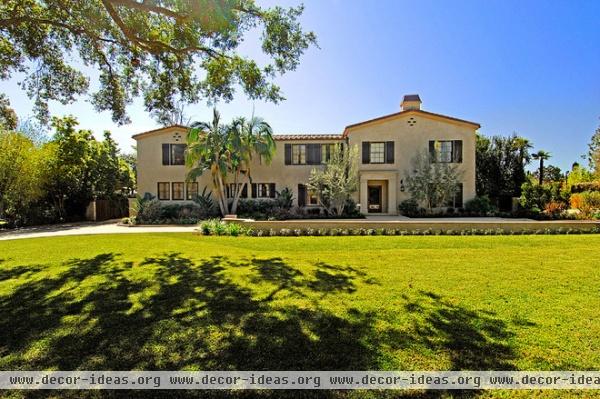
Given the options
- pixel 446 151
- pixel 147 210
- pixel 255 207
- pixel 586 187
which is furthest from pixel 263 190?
pixel 586 187

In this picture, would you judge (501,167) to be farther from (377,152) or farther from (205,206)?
(205,206)

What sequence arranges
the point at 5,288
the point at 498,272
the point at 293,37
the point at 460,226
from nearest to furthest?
the point at 5,288 → the point at 498,272 → the point at 293,37 → the point at 460,226

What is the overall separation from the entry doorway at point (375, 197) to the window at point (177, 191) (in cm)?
1536

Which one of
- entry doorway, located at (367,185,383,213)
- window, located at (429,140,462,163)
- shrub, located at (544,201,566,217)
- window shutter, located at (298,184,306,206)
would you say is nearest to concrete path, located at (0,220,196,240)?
window shutter, located at (298,184,306,206)

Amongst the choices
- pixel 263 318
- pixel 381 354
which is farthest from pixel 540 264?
pixel 263 318

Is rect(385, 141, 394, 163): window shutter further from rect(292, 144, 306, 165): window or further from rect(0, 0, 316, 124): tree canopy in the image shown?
rect(0, 0, 316, 124): tree canopy

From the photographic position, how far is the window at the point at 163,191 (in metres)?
26.4

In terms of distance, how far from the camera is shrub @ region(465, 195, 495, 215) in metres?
23.3

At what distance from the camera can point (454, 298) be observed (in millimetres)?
5363

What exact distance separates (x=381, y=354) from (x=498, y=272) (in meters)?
4.91

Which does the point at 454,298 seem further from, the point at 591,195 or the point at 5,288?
the point at 591,195

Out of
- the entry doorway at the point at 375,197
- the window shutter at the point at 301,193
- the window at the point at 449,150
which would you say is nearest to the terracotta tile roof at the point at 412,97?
the window at the point at 449,150

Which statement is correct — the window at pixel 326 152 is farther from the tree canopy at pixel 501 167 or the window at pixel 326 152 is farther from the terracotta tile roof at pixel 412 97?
the tree canopy at pixel 501 167

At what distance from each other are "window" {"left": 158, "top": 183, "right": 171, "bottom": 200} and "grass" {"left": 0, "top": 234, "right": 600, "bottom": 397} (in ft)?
58.8
